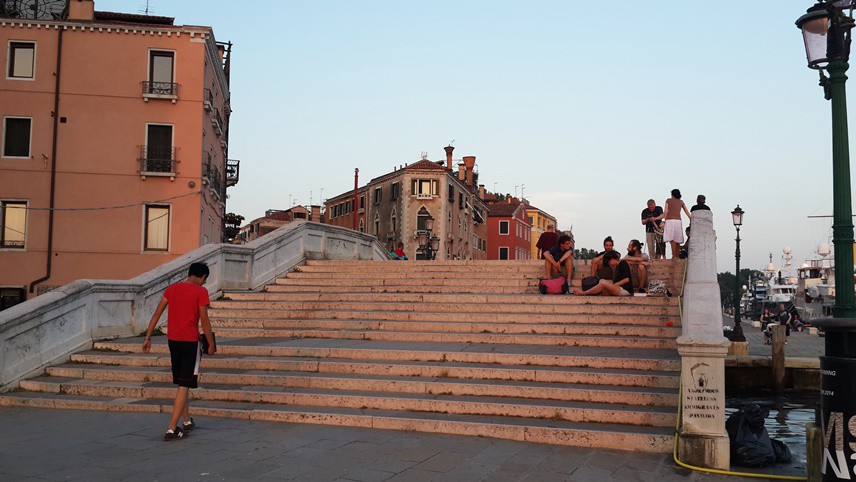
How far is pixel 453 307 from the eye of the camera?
12.1 metres

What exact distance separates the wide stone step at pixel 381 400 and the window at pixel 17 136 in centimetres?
2368

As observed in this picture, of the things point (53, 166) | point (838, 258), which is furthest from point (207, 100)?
point (838, 258)

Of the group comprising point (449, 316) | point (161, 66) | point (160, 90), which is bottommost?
point (449, 316)

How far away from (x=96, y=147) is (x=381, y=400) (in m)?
26.6

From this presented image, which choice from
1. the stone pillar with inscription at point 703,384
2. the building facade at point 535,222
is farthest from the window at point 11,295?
the building facade at point 535,222

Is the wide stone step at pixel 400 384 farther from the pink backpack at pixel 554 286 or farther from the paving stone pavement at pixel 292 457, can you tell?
the pink backpack at pixel 554 286

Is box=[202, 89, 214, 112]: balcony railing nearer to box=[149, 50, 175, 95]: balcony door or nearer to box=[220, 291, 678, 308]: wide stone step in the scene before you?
box=[149, 50, 175, 95]: balcony door

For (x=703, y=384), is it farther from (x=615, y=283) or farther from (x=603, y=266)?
(x=603, y=266)

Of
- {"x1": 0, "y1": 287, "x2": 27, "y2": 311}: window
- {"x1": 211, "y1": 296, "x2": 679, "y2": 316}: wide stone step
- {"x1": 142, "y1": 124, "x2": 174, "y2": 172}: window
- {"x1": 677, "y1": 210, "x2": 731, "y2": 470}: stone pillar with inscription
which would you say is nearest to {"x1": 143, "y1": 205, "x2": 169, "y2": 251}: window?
{"x1": 142, "y1": 124, "x2": 174, "y2": 172}: window

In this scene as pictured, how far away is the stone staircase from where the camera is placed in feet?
25.1

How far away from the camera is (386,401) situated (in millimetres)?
8250

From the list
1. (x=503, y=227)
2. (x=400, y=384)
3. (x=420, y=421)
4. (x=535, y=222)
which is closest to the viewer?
(x=420, y=421)

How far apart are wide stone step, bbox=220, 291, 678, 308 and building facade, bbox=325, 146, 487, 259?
4173cm

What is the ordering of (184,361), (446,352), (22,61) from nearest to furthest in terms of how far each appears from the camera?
(184,361)
(446,352)
(22,61)
